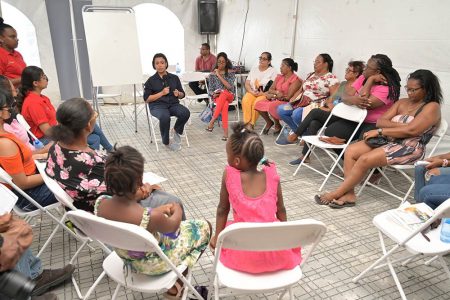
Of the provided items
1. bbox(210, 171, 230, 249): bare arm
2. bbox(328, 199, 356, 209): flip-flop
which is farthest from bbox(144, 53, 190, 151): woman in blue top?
bbox(210, 171, 230, 249): bare arm

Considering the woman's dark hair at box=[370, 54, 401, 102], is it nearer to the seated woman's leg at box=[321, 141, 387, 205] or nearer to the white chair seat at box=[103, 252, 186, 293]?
the seated woman's leg at box=[321, 141, 387, 205]

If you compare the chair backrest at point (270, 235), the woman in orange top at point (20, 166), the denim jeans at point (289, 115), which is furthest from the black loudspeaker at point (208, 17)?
the chair backrest at point (270, 235)

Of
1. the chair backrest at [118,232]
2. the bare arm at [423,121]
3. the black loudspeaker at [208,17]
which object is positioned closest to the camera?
the chair backrest at [118,232]

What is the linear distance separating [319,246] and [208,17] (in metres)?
6.15

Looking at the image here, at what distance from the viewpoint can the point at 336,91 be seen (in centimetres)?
429

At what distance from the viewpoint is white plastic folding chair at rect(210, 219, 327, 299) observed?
117 centimetres

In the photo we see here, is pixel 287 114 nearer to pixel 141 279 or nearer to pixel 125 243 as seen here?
pixel 141 279

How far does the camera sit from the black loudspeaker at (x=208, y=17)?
23.3 ft

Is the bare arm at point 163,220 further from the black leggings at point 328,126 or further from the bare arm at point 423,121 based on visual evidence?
the black leggings at point 328,126

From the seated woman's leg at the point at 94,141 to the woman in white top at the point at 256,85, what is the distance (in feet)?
8.78

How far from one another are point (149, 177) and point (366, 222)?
6.08ft

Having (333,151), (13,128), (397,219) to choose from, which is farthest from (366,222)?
(13,128)

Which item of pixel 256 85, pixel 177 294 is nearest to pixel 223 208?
pixel 177 294

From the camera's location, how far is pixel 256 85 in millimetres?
5512
